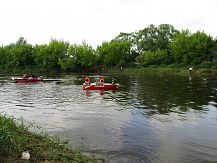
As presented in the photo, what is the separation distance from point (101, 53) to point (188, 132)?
94.8 meters

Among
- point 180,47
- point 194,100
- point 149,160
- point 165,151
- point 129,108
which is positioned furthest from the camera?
point 180,47

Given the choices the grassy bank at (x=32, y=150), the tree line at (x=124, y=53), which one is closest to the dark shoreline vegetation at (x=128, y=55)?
the tree line at (x=124, y=53)

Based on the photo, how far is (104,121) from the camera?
76.5 feet

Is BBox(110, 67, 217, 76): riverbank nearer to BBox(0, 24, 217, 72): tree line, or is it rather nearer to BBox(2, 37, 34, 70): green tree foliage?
BBox(0, 24, 217, 72): tree line

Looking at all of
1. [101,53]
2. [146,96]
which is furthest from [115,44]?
[146,96]

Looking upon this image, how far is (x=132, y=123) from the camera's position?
73.7 ft

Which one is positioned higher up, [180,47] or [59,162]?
[180,47]

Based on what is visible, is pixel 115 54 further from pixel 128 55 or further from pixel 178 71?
pixel 178 71

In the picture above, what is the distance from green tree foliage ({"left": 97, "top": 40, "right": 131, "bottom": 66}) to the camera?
110 metres

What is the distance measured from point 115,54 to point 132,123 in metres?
88.4

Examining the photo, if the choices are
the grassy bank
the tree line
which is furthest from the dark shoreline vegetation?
the grassy bank

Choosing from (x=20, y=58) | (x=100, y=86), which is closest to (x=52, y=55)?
(x=20, y=58)

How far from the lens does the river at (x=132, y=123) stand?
624 inches

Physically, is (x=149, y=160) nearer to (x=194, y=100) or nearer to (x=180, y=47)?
(x=194, y=100)
